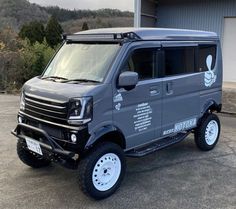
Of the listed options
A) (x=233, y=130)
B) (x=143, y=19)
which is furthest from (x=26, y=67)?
(x=233, y=130)

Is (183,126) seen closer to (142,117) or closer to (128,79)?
(142,117)

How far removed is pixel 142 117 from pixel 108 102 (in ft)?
2.53

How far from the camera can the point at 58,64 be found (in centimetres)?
544

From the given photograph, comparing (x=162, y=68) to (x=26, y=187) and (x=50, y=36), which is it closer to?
(x=26, y=187)

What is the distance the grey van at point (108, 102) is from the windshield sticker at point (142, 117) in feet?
0.05

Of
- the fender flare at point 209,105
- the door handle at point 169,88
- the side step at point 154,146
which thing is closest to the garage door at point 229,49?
the fender flare at point 209,105

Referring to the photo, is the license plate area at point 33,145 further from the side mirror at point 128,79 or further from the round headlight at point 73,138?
the side mirror at point 128,79

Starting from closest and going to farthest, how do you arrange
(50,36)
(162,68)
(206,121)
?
(162,68), (206,121), (50,36)

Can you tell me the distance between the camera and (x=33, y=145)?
4.90 m

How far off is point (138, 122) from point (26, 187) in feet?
5.84

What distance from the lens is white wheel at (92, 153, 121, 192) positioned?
472 cm

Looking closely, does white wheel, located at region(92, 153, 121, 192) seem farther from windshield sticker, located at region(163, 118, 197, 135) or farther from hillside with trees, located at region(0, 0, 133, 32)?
hillside with trees, located at region(0, 0, 133, 32)

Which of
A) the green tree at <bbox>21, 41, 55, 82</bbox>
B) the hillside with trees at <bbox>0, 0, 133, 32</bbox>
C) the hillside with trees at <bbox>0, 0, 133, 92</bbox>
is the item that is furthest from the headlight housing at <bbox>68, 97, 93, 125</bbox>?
the hillside with trees at <bbox>0, 0, 133, 32</bbox>

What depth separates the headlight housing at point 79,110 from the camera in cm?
448
